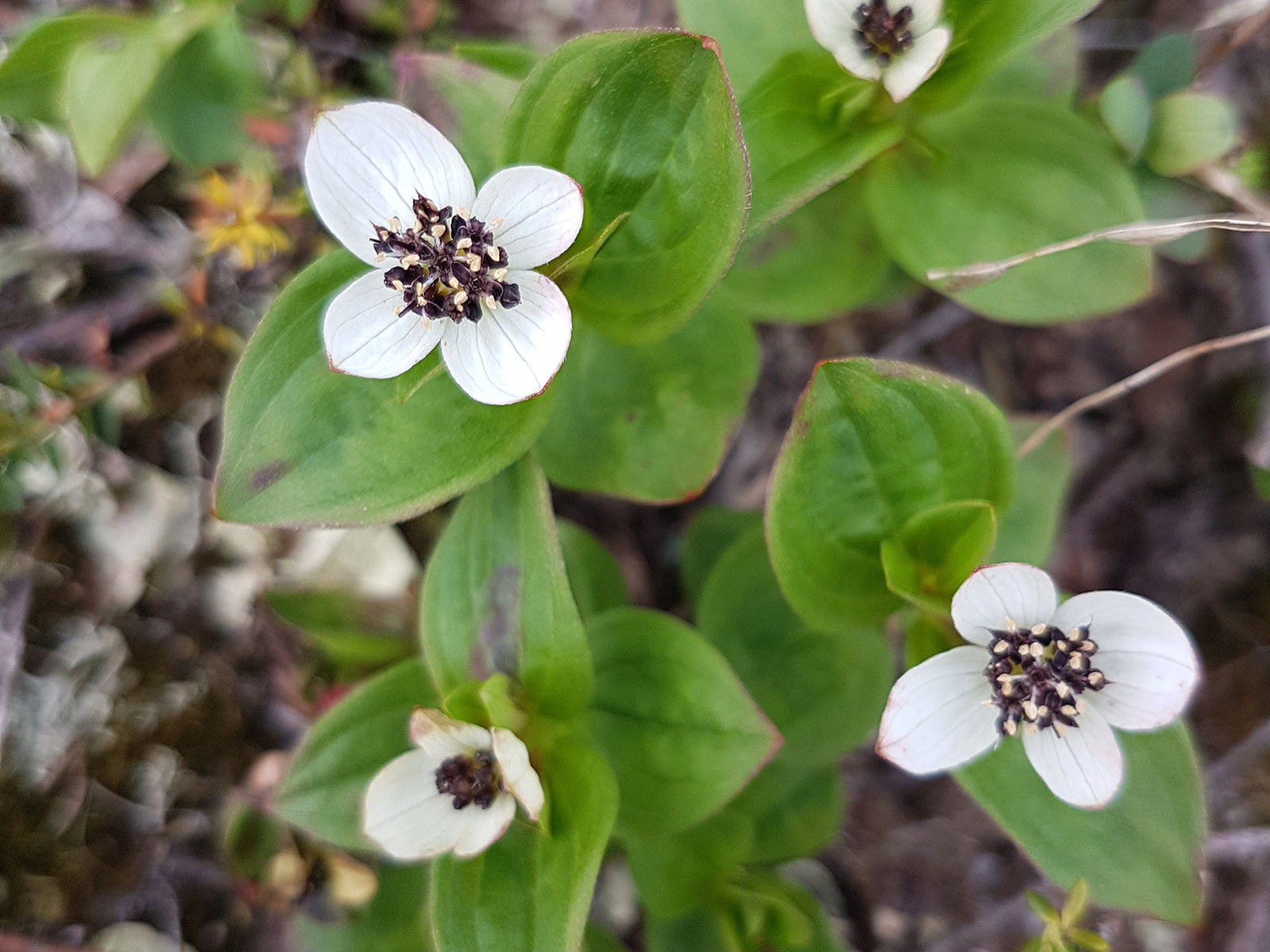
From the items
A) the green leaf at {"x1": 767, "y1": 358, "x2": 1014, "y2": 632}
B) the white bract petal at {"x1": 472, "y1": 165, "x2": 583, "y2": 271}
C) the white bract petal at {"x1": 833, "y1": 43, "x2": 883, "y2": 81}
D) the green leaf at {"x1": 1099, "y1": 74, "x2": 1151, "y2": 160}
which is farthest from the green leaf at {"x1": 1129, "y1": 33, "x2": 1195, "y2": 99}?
the white bract petal at {"x1": 472, "y1": 165, "x2": 583, "y2": 271}

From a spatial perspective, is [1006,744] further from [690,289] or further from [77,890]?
[77,890]

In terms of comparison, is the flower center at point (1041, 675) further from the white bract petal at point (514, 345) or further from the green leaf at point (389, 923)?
the green leaf at point (389, 923)

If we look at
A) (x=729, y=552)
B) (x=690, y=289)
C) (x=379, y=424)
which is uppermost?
(x=690, y=289)

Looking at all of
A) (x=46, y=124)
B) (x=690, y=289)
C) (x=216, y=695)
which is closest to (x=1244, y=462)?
(x=690, y=289)

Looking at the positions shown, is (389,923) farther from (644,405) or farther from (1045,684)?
(1045,684)

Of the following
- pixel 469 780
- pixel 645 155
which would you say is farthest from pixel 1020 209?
pixel 469 780

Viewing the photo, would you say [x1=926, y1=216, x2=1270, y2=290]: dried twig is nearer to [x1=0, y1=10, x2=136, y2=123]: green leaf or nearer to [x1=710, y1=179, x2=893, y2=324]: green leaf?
[x1=710, y1=179, x2=893, y2=324]: green leaf
